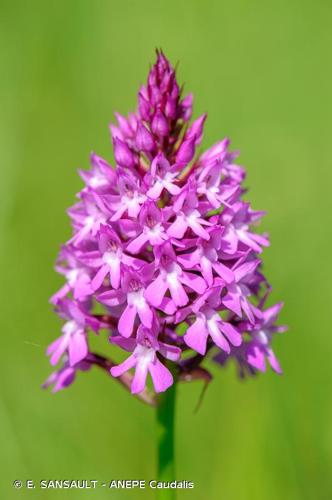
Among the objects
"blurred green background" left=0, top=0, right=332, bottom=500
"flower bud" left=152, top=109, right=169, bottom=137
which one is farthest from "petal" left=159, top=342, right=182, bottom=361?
"blurred green background" left=0, top=0, right=332, bottom=500

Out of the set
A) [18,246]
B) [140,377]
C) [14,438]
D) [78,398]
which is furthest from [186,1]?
[140,377]

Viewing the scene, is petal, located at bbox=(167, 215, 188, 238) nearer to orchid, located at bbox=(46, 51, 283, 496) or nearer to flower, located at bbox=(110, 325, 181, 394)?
orchid, located at bbox=(46, 51, 283, 496)

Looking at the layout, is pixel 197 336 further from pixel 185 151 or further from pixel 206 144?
pixel 206 144

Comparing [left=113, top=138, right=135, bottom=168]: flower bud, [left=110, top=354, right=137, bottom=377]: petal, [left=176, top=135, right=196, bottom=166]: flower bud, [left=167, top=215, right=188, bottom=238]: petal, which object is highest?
[left=176, top=135, right=196, bottom=166]: flower bud

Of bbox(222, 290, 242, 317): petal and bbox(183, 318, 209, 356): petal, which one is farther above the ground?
bbox(222, 290, 242, 317): petal

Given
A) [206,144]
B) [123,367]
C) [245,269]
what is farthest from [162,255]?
[206,144]

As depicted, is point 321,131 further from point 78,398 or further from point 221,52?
point 78,398
